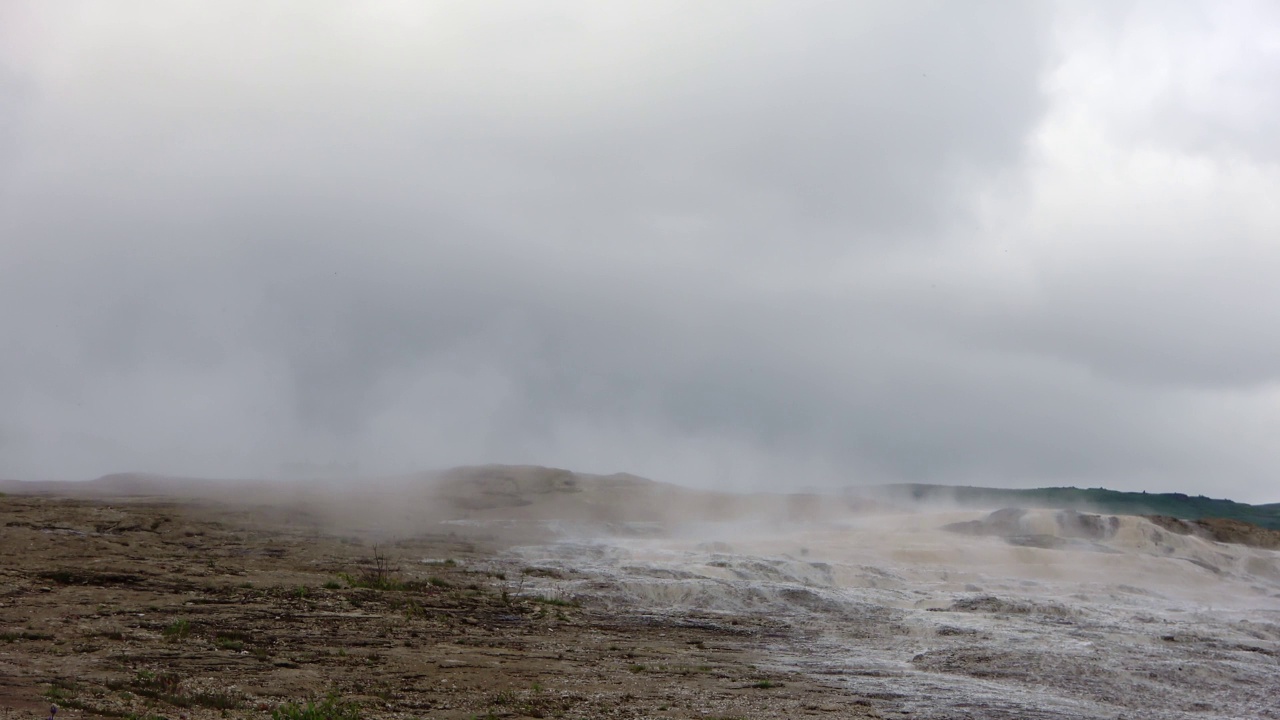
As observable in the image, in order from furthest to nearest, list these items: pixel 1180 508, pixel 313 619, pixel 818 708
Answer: pixel 1180 508 → pixel 313 619 → pixel 818 708

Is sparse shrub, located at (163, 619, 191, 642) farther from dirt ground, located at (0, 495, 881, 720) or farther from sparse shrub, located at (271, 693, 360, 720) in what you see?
sparse shrub, located at (271, 693, 360, 720)

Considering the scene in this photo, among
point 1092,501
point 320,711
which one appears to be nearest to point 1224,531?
point 1092,501

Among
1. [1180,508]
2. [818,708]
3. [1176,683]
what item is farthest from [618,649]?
[1180,508]

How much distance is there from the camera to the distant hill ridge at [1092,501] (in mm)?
97250

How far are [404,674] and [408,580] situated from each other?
38.0ft

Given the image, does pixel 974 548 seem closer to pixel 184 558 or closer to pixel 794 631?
pixel 794 631

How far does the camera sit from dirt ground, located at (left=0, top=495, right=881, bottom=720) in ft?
51.9

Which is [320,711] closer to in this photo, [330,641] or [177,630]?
[330,641]

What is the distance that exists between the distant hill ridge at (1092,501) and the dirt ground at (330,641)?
76.9m

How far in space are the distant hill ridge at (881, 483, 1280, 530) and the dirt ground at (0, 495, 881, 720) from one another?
252 ft

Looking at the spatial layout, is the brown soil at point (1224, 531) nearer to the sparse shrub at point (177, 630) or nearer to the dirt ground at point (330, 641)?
the dirt ground at point (330, 641)

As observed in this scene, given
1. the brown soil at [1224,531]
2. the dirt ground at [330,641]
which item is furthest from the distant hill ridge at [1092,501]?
the dirt ground at [330,641]

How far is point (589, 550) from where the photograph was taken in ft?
134

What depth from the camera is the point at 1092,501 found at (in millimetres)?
100625
